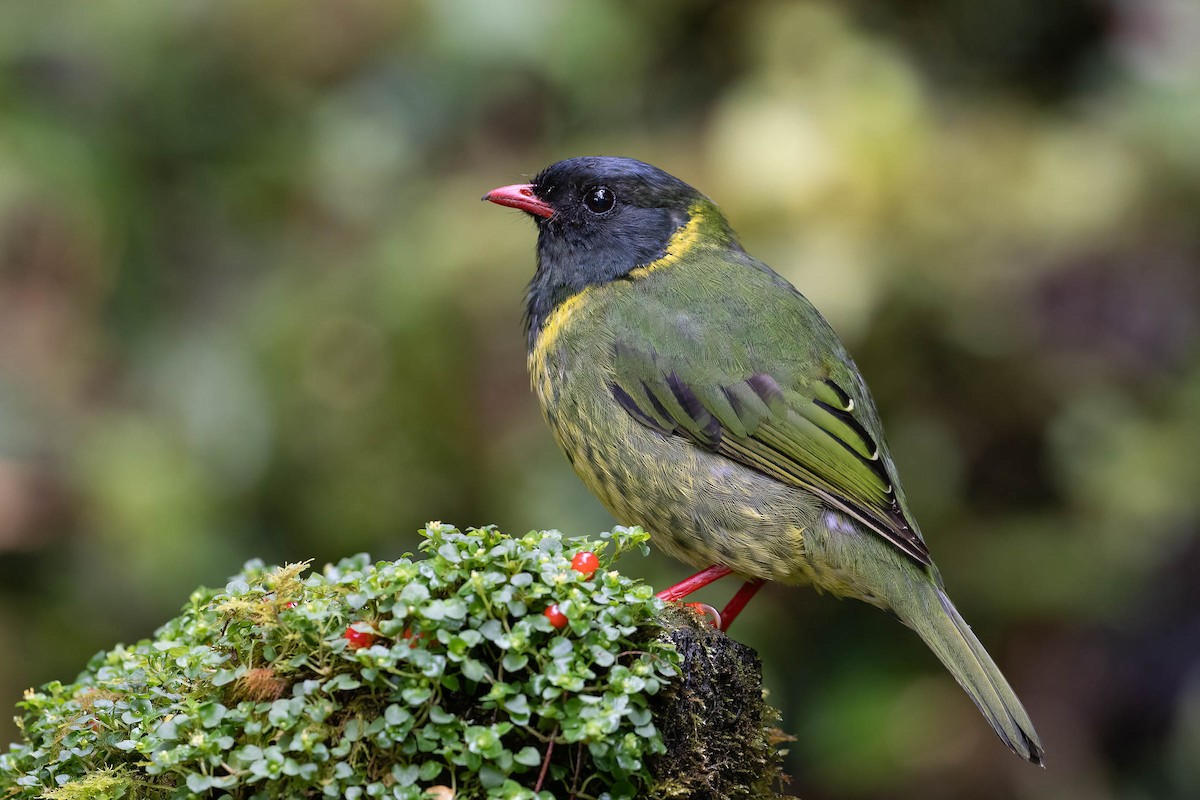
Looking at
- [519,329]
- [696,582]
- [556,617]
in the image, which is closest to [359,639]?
[556,617]

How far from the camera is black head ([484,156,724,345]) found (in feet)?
11.9

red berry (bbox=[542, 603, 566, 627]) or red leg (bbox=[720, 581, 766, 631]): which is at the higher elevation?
red berry (bbox=[542, 603, 566, 627])

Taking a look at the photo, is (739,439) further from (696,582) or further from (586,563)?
(586,563)

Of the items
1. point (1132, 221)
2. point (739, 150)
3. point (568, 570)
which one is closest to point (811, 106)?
point (739, 150)

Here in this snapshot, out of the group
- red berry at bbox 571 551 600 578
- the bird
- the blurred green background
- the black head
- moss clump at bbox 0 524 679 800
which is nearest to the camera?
moss clump at bbox 0 524 679 800

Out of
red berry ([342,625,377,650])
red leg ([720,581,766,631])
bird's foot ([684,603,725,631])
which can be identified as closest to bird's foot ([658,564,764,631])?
red leg ([720,581,766,631])

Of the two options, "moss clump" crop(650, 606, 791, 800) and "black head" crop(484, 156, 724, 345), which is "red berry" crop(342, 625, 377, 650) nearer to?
"moss clump" crop(650, 606, 791, 800)

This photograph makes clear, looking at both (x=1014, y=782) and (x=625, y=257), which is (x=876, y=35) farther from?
(x=1014, y=782)

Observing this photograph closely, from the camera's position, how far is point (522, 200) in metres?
3.78

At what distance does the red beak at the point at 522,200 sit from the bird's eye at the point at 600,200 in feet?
0.39

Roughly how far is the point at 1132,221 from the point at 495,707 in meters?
3.99

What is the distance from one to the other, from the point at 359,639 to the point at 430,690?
0.52ft

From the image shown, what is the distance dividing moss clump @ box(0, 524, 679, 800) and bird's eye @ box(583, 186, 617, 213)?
1.63 meters

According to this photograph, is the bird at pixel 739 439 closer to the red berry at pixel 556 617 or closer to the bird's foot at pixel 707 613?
the bird's foot at pixel 707 613
